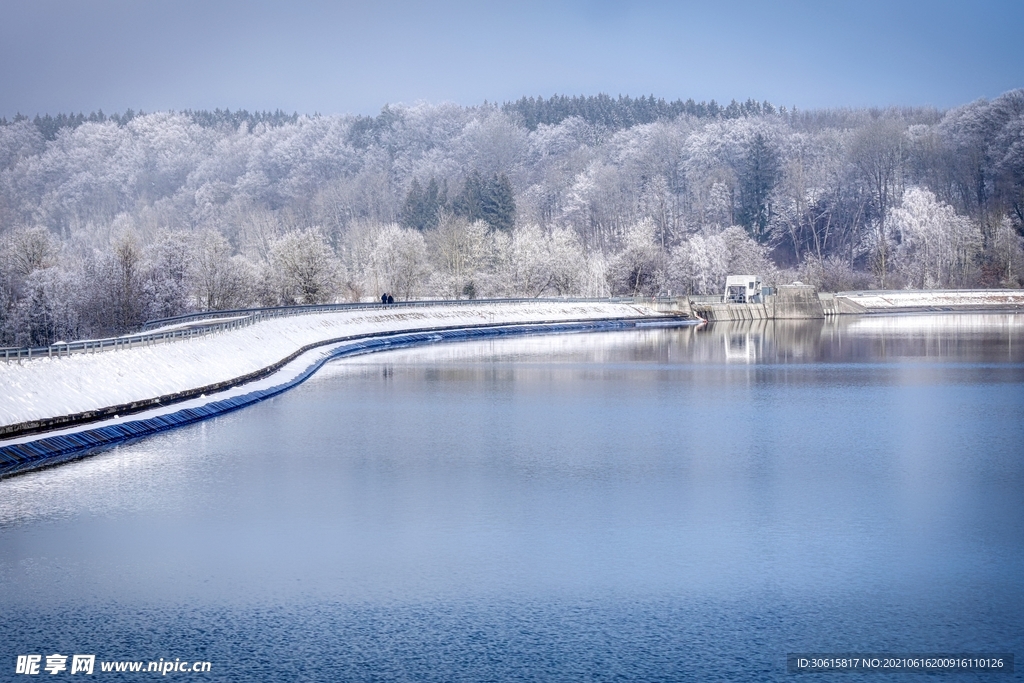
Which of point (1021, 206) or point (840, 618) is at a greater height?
point (1021, 206)

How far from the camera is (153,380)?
1335 inches

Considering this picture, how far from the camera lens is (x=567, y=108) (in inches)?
7756

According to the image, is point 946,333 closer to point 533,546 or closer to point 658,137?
point 533,546

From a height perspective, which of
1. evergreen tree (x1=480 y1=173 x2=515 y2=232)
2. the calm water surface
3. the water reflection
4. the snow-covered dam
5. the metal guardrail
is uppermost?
evergreen tree (x1=480 y1=173 x2=515 y2=232)

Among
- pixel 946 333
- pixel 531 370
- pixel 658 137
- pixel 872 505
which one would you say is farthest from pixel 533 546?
pixel 658 137

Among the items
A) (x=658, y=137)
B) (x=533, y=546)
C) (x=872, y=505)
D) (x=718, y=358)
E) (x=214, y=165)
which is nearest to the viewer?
(x=533, y=546)

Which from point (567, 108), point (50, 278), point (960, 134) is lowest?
point (50, 278)

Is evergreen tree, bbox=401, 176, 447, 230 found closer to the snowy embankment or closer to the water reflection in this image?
the snowy embankment

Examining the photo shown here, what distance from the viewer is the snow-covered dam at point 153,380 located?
26031 millimetres

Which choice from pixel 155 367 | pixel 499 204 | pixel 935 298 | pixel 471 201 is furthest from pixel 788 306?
pixel 155 367

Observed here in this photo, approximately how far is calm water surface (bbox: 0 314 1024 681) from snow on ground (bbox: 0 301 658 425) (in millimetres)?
3091

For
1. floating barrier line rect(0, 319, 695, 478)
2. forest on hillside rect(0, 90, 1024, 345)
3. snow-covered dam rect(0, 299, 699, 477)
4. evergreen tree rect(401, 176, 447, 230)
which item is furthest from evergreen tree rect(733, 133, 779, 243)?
floating barrier line rect(0, 319, 695, 478)

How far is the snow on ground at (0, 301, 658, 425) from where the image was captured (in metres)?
27.7

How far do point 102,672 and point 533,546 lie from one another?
638cm
